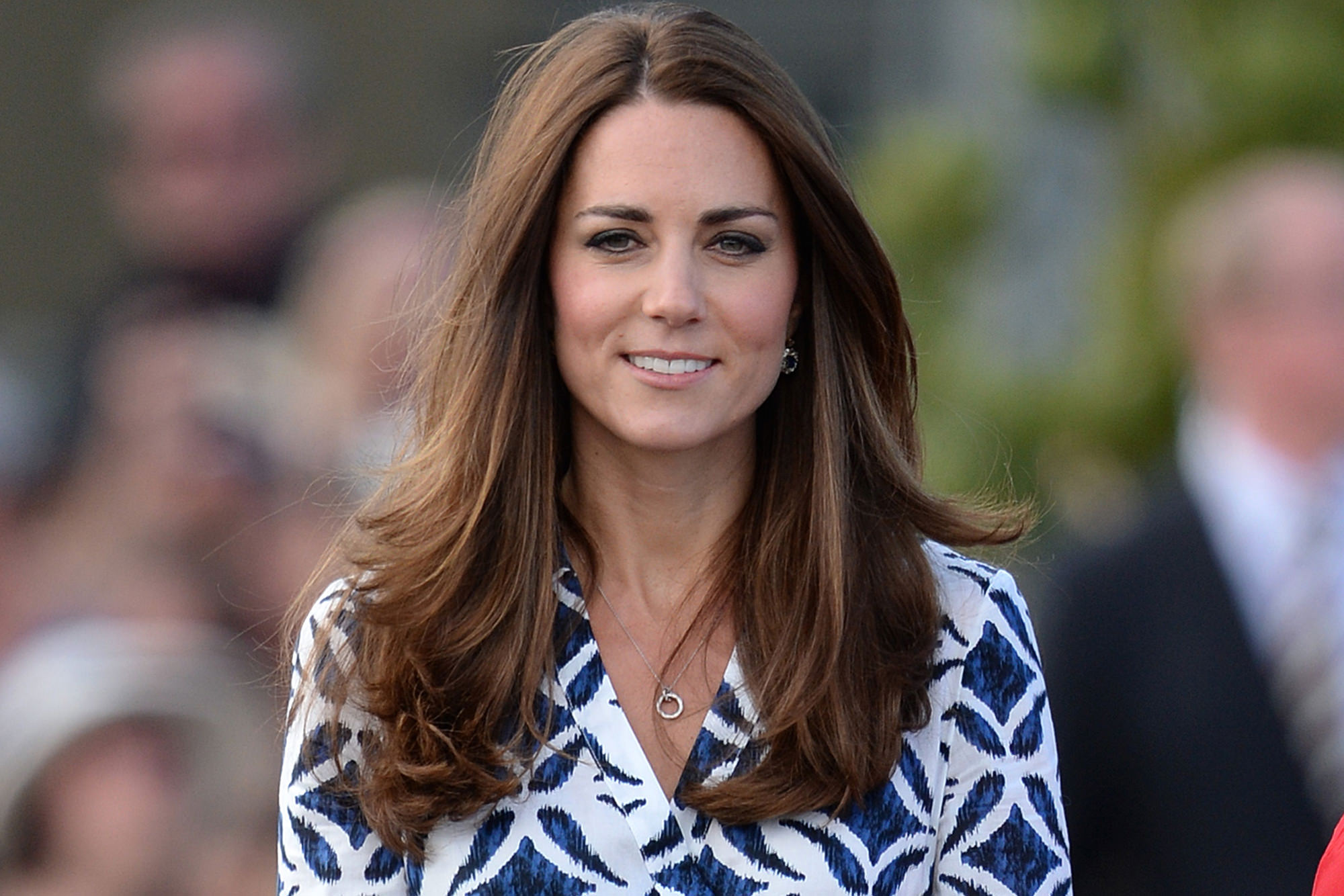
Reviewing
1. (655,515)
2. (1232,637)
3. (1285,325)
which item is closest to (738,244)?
(655,515)

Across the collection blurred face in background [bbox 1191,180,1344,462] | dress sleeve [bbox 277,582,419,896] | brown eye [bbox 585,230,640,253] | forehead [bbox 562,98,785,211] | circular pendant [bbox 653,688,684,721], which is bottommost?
dress sleeve [bbox 277,582,419,896]

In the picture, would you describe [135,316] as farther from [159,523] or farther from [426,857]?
[426,857]

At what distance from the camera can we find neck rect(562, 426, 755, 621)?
2.89m

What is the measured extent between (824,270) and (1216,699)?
1.75m

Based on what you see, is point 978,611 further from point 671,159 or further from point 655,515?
point 671,159

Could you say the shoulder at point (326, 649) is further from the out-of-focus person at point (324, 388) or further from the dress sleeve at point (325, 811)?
the out-of-focus person at point (324, 388)

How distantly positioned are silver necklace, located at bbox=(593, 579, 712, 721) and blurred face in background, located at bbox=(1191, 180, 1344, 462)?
2171 millimetres

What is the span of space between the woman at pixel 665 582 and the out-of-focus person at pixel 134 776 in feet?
5.01

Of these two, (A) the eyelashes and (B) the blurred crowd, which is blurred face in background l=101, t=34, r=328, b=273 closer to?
(B) the blurred crowd

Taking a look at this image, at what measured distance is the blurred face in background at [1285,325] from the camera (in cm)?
462

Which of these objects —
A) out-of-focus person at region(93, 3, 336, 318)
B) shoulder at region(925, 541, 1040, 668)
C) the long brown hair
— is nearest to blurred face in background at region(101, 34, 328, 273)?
out-of-focus person at region(93, 3, 336, 318)

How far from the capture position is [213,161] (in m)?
5.55

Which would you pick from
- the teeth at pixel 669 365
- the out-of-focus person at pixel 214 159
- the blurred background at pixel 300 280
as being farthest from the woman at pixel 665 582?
the out-of-focus person at pixel 214 159

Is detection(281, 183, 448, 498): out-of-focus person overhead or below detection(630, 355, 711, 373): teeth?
overhead
